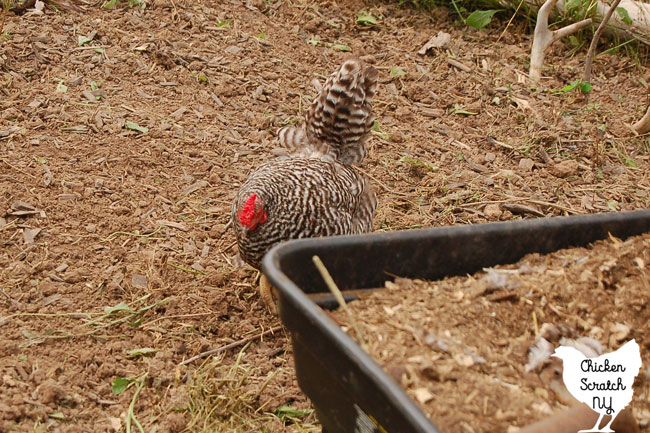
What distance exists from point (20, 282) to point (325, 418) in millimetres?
2154

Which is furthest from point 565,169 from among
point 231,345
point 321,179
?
point 231,345

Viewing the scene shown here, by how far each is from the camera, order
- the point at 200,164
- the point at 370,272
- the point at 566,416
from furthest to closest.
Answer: the point at 200,164 < the point at 370,272 < the point at 566,416

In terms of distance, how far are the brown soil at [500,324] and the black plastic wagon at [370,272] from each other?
0.24 ft

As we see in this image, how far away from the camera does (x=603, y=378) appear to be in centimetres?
188

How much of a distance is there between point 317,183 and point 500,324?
1737 millimetres

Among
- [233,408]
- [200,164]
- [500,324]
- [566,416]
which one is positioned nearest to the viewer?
[566,416]

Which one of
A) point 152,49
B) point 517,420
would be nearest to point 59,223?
point 152,49

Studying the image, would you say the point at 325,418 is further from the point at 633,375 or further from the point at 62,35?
the point at 62,35

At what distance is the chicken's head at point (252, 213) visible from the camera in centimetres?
336

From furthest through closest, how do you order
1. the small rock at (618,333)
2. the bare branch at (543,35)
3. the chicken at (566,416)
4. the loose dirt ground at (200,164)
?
the bare branch at (543,35), the loose dirt ground at (200,164), the small rock at (618,333), the chicken at (566,416)

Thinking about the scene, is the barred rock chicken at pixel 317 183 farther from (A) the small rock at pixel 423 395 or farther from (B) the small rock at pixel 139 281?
(A) the small rock at pixel 423 395

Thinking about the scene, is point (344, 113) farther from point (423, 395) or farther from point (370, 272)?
point (423, 395)

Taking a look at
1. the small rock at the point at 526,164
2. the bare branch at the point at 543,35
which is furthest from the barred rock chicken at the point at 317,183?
the bare branch at the point at 543,35

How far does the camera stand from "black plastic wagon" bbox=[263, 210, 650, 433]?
5.78ft
